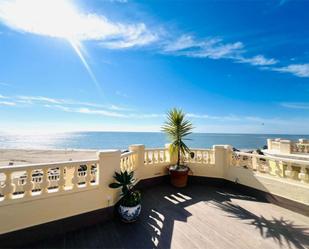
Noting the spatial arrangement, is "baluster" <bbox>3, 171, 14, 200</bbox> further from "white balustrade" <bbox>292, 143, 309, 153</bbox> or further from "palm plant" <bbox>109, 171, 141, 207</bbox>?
"white balustrade" <bbox>292, 143, 309, 153</bbox>

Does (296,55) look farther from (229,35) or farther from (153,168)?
(153,168)

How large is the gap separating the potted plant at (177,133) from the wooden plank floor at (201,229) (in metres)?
1.15

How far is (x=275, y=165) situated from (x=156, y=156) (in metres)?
3.45

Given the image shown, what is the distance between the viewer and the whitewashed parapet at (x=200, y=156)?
18.0 feet

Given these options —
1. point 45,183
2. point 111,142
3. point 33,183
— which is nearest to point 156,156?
point 45,183

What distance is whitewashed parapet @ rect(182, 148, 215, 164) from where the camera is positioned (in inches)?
216

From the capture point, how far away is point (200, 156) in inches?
223

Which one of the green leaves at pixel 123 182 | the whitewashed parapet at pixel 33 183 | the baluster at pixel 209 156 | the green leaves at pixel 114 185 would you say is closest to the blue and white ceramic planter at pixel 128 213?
the green leaves at pixel 123 182

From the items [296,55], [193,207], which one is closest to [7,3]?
[193,207]

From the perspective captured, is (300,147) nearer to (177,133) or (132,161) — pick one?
(177,133)

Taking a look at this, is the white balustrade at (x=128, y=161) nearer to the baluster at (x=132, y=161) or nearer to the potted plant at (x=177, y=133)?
the baluster at (x=132, y=161)

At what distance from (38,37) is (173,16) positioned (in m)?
4.38

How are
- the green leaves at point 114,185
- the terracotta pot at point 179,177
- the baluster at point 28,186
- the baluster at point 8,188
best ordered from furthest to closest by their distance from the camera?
the terracotta pot at point 179,177
the green leaves at point 114,185
the baluster at point 28,186
the baluster at point 8,188

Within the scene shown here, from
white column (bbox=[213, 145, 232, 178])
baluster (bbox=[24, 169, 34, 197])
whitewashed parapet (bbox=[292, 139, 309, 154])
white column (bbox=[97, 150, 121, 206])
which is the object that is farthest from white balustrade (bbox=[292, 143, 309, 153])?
baluster (bbox=[24, 169, 34, 197])
